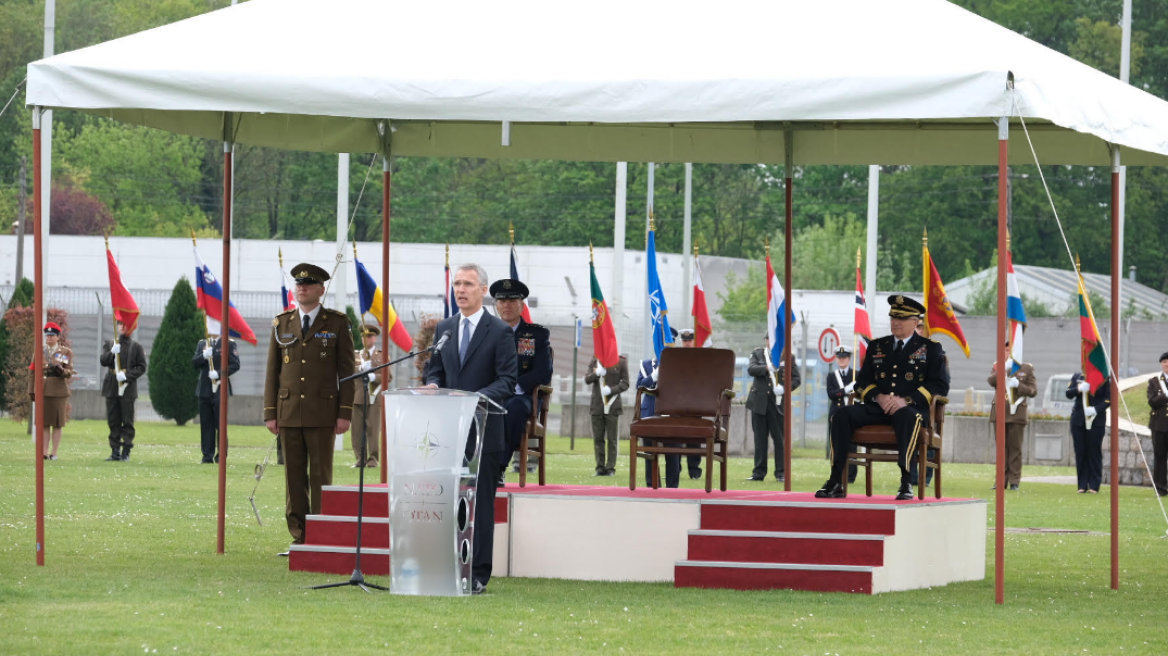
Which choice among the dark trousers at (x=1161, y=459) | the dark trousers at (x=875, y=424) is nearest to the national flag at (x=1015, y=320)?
the dark trousers at (x=1161, y=459)

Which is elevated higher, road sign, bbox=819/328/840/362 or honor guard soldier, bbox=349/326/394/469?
road sign, bbox=819/328/840/362

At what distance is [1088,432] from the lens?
22.0 metres

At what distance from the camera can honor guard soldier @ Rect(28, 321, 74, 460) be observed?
68.8 ft

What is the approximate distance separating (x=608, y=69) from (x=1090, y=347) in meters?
10.5

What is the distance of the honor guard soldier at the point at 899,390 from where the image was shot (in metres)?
11.3

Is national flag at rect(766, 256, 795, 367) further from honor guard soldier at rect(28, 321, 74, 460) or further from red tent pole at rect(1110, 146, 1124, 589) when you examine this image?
honor guard soldier at rect(28, 321, 74, 460)

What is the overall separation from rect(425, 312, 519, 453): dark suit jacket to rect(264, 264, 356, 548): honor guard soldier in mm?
1802

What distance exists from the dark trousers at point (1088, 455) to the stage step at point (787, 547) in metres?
12.4

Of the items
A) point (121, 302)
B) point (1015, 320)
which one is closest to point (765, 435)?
point (1015, 320)

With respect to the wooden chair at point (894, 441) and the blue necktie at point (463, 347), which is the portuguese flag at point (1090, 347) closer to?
the wooden chair at point (894, 441)

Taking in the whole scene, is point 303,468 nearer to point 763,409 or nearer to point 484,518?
point 484,518

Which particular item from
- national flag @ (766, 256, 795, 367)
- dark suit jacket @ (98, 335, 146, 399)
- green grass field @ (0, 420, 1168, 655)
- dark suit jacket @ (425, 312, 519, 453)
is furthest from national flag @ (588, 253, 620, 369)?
dark suit jacket @ (425, 312, 519, 453)

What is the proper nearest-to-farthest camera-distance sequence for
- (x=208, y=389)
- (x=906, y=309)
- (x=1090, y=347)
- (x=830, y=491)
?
(x=830, y=491) < (x=906, y=309) < (x=1090, y=347) < (x=208, y=389)

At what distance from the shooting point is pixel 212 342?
21.8 m
